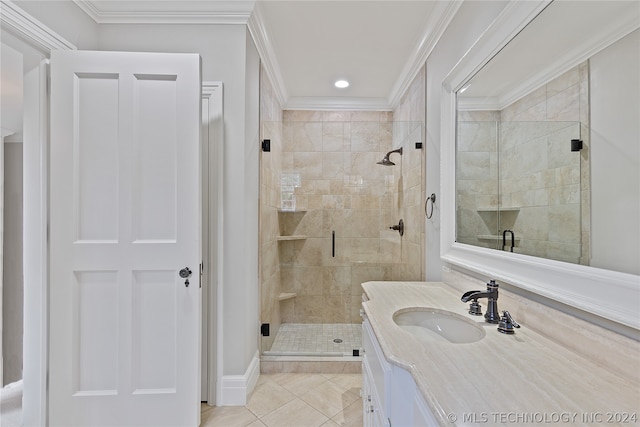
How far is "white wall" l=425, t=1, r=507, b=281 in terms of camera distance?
1506 mm

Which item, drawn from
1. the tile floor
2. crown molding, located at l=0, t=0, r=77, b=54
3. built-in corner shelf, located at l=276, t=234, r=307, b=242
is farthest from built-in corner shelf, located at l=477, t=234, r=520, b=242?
crown molding, located at l=0, t=0, r=77, b=54

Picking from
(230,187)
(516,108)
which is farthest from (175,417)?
(516,108)

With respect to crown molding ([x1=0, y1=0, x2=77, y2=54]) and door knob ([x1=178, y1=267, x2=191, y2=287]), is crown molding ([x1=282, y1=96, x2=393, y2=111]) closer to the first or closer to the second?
crown molding ([x1=0, y1=0, x2=77, y2=54])

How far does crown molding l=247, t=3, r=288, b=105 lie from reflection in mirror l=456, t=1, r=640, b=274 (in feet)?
4.81

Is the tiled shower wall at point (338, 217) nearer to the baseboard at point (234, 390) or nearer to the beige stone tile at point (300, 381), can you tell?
the beige stone tile at point (300, 381)

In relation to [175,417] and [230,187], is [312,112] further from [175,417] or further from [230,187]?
[175,417]

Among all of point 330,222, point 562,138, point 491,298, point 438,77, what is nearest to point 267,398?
point 330,222

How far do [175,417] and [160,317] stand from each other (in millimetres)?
563

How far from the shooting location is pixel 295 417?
1766 mm

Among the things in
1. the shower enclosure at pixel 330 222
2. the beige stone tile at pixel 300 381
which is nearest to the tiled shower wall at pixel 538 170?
the shower enclosure at pixel 330 222

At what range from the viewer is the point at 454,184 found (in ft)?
5.71

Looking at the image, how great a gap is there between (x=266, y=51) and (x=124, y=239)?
5.64ft

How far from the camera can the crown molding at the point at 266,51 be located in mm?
1931

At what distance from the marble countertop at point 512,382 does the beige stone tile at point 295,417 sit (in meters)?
1.09
